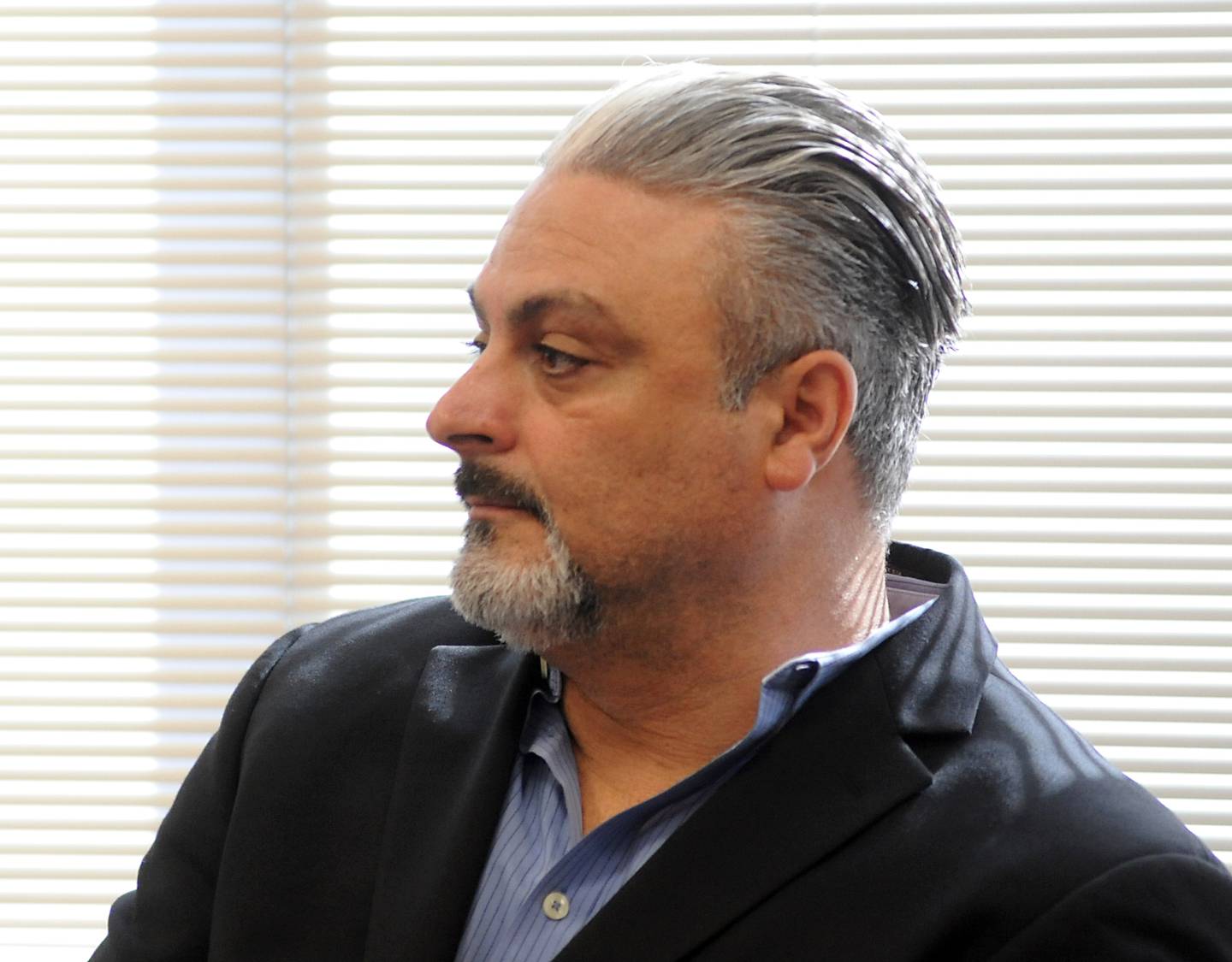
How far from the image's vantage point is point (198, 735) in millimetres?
1904

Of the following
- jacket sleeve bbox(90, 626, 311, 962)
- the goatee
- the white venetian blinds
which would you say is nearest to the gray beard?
the goatee

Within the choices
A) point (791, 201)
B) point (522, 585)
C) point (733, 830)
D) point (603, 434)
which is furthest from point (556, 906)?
point (791, 201)

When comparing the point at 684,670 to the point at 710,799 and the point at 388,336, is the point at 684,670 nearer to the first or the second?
the point at 710,799

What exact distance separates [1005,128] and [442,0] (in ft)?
2.51

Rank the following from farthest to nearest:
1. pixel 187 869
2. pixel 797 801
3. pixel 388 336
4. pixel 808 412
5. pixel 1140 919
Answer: pixel 388 336, pixel 187 869, pixel 808 412, pixel 797 801, pixel 1140 919

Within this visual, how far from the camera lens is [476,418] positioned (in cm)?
121

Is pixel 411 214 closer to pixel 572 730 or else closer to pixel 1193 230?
pixel 572 730

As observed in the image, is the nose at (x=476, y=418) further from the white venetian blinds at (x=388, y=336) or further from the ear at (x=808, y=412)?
the white venetian blinds at (x=388, y=336)

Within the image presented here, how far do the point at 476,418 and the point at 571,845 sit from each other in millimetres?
391

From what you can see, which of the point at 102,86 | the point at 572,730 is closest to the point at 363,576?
the point at 572,730

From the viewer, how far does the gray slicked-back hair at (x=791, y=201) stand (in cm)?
122

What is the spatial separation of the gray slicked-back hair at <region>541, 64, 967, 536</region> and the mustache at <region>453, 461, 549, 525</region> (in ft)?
0.63

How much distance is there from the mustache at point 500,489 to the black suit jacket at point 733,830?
217 mm

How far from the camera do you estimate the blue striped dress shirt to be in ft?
3.90
